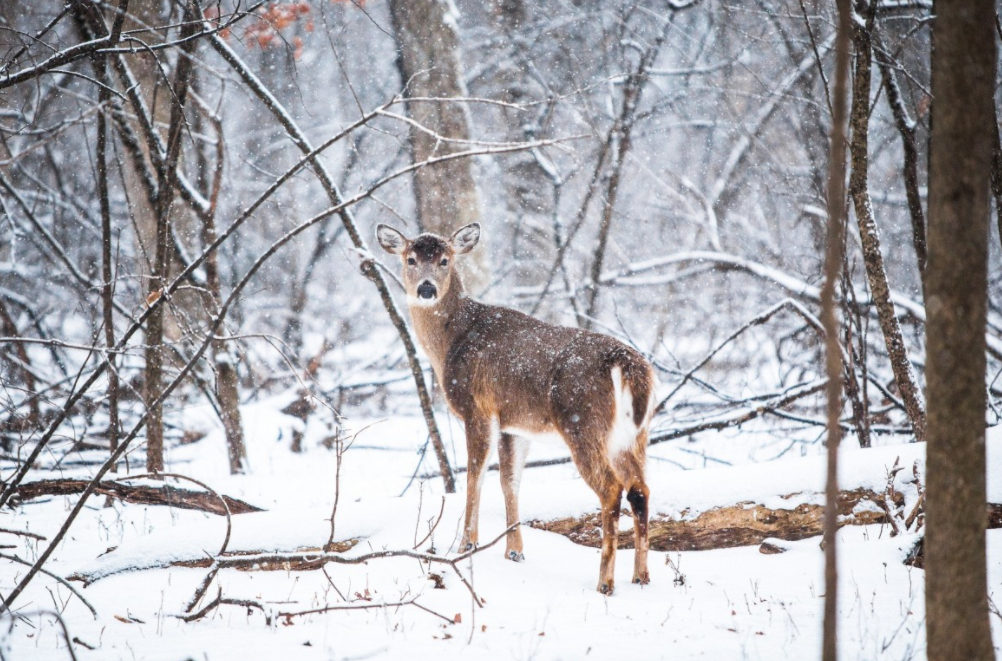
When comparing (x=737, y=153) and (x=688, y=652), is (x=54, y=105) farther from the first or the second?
(x=688, y=652)

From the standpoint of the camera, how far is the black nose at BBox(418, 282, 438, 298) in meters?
5.55

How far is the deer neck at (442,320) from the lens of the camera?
560 centimetres

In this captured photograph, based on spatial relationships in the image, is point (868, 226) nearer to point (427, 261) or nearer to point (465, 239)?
point (465, 239)

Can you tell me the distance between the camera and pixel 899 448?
4754mm

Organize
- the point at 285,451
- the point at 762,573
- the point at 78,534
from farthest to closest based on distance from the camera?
the point at 285,451
the point at 78,534
the point at 762,573

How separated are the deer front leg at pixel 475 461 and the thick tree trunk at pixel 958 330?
293 cm

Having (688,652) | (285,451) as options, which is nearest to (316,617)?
(688,652)

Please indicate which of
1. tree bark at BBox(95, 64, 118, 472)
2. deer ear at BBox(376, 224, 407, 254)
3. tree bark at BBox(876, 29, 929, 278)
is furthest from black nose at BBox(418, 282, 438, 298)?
tree bark at BBox(876, 29, 929, 278)

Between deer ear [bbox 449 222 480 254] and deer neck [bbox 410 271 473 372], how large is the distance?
A: 261 mm

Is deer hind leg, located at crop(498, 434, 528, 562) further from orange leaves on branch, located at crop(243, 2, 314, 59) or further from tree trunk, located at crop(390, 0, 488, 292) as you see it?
tree trunk, located at crop(390, 0, 488, 292)

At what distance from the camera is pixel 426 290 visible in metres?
5.56

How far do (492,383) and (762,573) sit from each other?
188cm

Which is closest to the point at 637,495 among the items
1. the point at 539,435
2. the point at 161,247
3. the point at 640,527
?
the point at 640,527

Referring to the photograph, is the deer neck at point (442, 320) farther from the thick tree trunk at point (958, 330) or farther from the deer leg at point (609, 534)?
the thick tree trunk at point (958, 330)
